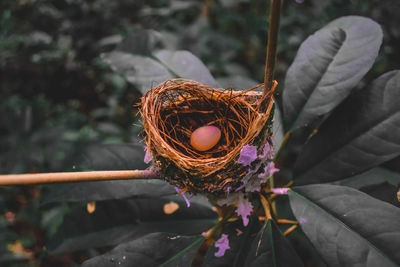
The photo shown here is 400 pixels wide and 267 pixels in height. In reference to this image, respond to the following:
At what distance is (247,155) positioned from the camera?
58cm

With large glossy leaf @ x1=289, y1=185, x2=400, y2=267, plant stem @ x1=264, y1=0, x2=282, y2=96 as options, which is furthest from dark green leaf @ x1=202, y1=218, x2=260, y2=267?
plant stem @ x1=264, y1=0, x2=282, y2=96

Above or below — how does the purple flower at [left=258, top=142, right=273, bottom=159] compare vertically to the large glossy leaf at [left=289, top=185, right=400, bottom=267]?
above

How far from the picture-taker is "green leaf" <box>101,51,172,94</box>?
0.84m

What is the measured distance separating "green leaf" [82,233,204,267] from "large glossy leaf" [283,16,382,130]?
0.42 metres

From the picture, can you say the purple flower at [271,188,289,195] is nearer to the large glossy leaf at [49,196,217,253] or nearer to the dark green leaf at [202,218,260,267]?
the dark green leaf at [202,218,260,267]

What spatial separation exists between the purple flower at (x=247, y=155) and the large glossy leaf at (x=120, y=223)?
1.05 feet

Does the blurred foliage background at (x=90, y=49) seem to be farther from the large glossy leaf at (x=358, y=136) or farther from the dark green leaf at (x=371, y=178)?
the dark green leaf at (x=371, y=178)

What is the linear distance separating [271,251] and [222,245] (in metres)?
0.12

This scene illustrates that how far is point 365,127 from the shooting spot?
0.67 metres

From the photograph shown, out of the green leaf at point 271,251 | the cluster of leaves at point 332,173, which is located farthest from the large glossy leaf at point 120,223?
the green leaf at point 271,251

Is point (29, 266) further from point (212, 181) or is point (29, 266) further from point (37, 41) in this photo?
point (212, 181)

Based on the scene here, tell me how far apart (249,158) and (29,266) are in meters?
1.39

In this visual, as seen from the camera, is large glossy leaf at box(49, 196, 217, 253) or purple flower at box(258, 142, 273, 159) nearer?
purple flower at box(258, 142, 273, 159)

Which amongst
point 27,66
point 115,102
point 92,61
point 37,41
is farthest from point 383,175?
point 27,66
